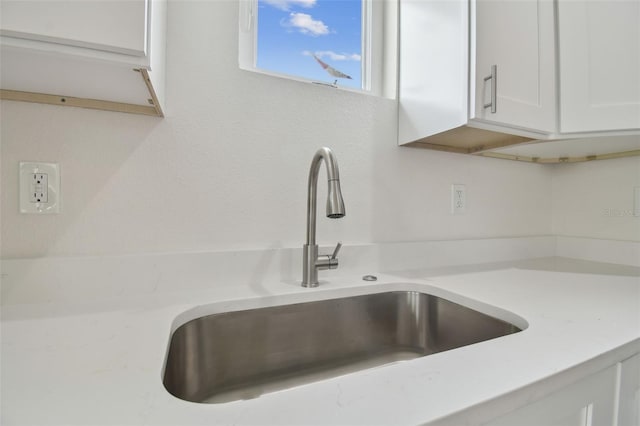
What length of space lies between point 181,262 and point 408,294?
27.1 inches

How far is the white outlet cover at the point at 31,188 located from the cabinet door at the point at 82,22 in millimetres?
378

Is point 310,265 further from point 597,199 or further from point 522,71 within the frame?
point 597,199

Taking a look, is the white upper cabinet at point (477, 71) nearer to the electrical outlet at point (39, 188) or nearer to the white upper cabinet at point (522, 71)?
the white upper cabinet at point (522, 71)

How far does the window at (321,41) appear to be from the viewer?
1028 millimetres

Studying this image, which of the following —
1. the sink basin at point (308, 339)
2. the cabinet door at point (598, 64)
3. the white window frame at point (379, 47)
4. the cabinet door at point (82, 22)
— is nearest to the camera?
the cabinet door at point (82, 22)

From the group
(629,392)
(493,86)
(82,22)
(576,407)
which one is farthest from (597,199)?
(82,22)

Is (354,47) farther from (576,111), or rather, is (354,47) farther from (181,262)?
(181,262)

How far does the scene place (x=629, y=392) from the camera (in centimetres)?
54

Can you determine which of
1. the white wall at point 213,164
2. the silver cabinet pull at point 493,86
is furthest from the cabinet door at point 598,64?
the white wall at point 213,164

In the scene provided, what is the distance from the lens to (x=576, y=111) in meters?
0.99

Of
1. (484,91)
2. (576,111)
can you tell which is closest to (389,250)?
(484,91)

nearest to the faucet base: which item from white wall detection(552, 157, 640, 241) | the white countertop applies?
the white countertop

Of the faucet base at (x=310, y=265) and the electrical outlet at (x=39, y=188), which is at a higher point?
the electrical outlet at (x=39, y=188)

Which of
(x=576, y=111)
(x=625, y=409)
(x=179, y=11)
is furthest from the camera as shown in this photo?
(x=576, y=111)
